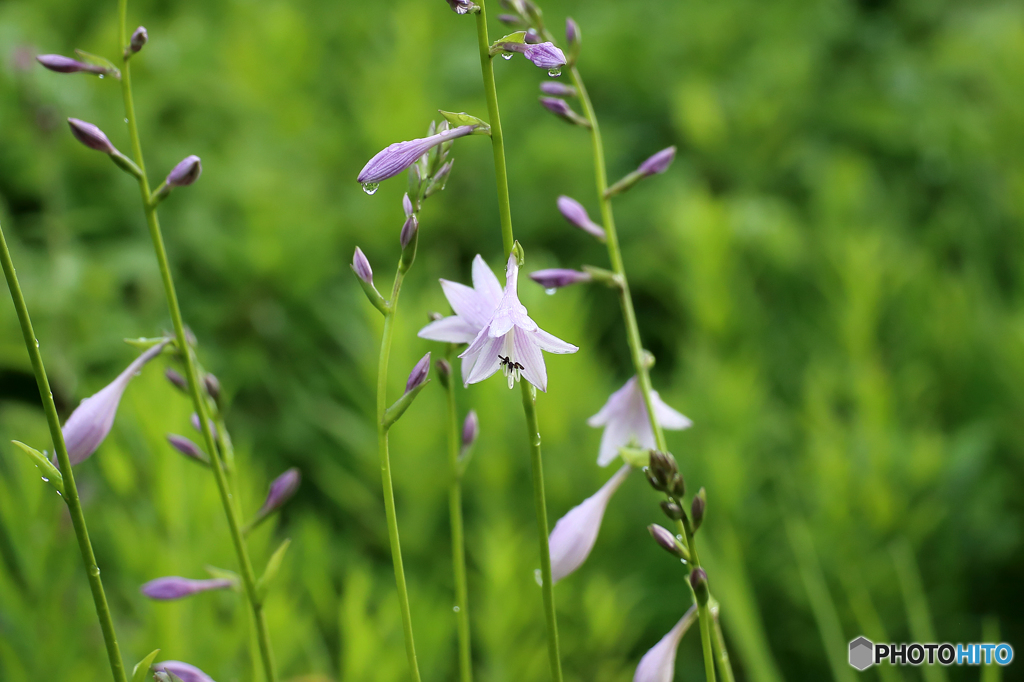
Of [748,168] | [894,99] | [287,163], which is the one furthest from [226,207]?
[894,99]

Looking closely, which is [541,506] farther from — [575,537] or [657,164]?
[657,164]

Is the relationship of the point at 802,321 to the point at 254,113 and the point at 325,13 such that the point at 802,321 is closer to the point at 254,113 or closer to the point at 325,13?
the point at 254,113

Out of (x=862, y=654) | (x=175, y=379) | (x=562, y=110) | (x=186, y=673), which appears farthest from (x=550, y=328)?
(x=186, y=673)

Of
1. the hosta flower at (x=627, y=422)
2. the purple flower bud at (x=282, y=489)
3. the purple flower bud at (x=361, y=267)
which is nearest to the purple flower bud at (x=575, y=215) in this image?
the hosta flower at (x=627, y=422)

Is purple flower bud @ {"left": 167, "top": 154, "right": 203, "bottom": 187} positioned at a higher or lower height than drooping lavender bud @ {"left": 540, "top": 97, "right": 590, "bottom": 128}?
higher

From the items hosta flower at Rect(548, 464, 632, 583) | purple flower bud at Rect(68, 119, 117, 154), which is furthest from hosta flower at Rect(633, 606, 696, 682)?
purple flower bud at Rect(68, 119, 117, 154)

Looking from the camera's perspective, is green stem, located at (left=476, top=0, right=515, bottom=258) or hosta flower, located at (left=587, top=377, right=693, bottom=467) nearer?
green stem, located at (left=476, top=0, right=515, bottom=258)

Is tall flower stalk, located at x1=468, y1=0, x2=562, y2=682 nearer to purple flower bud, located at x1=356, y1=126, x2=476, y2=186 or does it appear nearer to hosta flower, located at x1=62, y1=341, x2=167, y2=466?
purple flower bud, located at x1=356, y1=126, x2=476, y2=186
